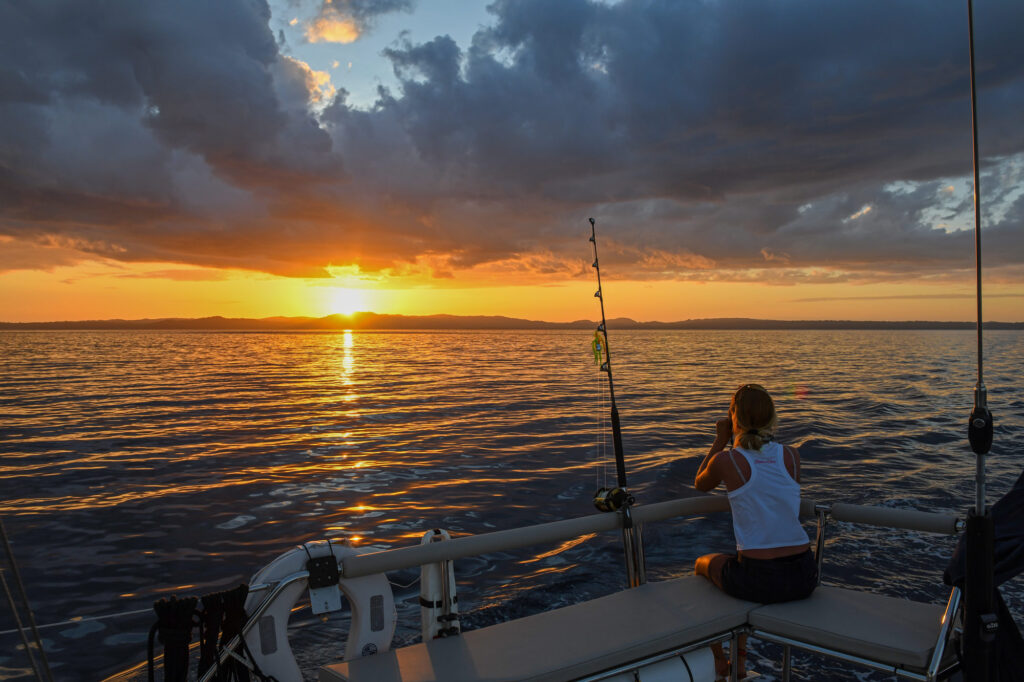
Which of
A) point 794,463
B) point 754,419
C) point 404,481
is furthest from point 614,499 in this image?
point 404,481

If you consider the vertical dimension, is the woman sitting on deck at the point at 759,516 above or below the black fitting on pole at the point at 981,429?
below

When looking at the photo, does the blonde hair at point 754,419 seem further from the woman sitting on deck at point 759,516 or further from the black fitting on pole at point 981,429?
the black fitting on pole at point 981,429

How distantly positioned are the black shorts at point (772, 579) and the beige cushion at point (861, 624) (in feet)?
0.18

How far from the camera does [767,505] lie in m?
3.63

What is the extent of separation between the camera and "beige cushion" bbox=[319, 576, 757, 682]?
2787 mm

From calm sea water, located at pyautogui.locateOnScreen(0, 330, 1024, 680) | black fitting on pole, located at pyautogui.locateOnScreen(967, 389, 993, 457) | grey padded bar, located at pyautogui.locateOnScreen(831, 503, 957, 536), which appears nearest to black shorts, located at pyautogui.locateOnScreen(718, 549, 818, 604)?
grey padded bar, located at pyautogui.locateOnScreen(831, 503, 957, 536)

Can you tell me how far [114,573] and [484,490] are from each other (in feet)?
18.8

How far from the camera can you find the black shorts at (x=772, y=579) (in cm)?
349

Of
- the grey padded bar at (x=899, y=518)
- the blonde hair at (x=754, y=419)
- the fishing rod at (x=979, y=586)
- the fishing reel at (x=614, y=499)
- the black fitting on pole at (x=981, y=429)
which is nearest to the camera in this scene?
the black fitting on pole at (x=981, y=429)

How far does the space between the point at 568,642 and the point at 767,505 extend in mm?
1373

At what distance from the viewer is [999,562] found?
2.82m

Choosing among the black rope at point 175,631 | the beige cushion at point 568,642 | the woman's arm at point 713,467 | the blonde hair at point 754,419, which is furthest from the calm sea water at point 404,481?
the blonde hair at point 754,419

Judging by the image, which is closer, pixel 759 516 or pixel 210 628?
pixel 210 628

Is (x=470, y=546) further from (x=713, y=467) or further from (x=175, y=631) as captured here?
(x=713, y=467)
